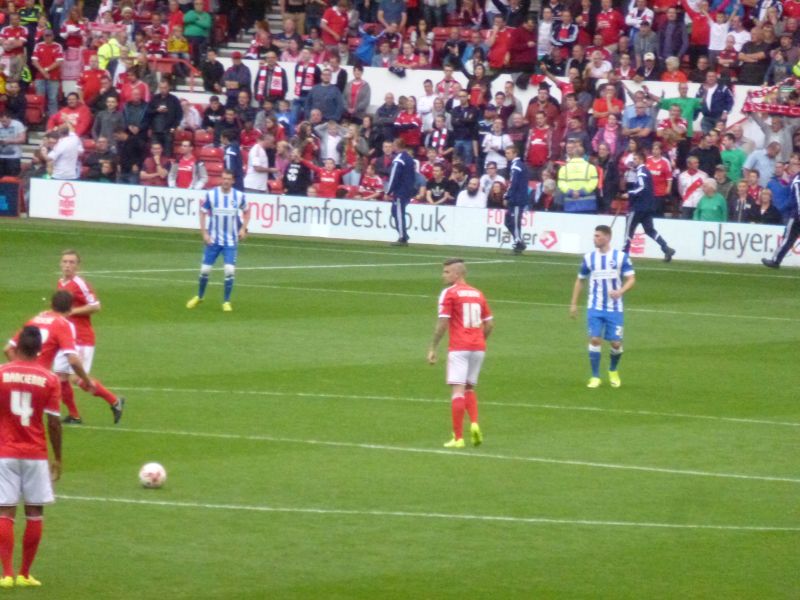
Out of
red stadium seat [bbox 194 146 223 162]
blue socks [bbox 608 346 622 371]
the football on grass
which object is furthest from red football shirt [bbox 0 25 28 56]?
the football on grass

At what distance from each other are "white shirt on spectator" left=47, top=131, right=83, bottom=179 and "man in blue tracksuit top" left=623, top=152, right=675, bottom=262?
43.5ft

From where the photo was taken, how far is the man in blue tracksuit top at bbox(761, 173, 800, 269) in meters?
31.8

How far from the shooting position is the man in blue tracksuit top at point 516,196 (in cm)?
3366

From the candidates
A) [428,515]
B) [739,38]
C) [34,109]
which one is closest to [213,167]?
[34,109]

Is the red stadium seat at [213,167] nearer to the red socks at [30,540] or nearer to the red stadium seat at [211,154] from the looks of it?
the red stadium seat at [211,154]

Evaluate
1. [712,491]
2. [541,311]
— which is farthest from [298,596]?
[541,311]

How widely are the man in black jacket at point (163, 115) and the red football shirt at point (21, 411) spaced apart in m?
29.8

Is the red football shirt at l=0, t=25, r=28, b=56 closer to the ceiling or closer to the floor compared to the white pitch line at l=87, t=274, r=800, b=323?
closer to the ceiling

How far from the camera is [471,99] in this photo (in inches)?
1487

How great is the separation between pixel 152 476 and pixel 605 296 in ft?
25.4

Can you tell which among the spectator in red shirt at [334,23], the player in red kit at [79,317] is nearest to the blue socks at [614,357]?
the player in red kit at [79,317]

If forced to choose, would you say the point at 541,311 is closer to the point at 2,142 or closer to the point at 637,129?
the point at 637,129

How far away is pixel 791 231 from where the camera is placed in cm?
3241

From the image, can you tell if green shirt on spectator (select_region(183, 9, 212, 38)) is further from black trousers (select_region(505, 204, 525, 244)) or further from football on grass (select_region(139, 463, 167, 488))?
football on grass (select_region(139, 463, 167, 488))
